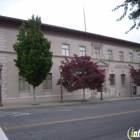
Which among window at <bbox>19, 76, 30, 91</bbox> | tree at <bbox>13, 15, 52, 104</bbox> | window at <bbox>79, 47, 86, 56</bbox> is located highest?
window at <bbox>79, 47, 86, 56</bbox>

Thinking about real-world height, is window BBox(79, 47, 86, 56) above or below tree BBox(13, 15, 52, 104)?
above

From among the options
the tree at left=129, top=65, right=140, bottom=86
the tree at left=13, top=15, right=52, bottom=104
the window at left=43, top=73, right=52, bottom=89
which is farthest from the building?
the tree at left=13, top=15, right=52, bottom=104

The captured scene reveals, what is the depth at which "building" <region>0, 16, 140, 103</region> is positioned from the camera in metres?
23.0

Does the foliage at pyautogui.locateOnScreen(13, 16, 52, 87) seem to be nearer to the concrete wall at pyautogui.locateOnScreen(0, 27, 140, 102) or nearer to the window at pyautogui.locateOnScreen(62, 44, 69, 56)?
the concrete wall at pyautogui.locateOnScreen(0, 27, 140, 102)

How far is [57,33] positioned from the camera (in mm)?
27203

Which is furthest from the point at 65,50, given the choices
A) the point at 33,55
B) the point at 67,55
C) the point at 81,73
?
the point at 33,55

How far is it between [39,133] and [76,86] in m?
15.6

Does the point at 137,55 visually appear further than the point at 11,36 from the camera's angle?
Yes

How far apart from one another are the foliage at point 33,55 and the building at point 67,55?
295cm

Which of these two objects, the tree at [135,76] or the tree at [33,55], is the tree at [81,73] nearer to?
the tree at [33,55]

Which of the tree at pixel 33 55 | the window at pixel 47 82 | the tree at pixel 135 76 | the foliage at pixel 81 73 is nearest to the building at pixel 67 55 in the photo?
the window at pixel 47 82

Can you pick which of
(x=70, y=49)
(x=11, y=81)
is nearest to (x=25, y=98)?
(x=11, y=81)

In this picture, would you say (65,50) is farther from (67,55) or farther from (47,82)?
(47,82)

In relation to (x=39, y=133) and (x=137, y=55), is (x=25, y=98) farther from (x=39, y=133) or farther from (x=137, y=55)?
(x=137, y=55)
